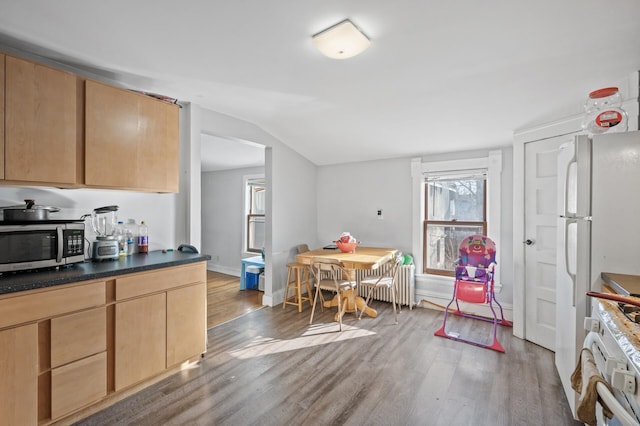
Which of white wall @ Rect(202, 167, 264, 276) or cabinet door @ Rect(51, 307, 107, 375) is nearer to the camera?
cabinet door @ Rect(51, 307, 107, 375)

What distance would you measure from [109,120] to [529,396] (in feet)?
12.0

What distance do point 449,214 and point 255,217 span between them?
3452 mm

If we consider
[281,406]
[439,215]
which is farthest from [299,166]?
[281,406]

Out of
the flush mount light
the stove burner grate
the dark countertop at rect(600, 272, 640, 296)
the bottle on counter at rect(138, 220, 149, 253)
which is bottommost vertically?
the stove burner grate

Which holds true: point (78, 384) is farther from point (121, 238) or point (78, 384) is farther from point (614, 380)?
point (614, 380)

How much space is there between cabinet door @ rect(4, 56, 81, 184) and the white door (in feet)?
Result: 13.0

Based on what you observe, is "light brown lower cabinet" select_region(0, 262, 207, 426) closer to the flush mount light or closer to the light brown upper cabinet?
the light brown upper cabinet

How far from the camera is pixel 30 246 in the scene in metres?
1.80

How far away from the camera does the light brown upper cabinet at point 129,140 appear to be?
2094 millimetres

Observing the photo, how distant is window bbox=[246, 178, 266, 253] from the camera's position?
18.6 feet

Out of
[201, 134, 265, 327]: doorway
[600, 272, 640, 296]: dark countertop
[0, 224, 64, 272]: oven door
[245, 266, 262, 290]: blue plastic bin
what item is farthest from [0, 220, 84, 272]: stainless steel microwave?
[600, 272, 640, 296]: dark countertop

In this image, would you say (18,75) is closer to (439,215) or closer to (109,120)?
(109,120)

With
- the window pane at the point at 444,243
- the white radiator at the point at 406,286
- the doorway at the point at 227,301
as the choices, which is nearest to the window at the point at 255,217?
the doorway at the point at 227,301

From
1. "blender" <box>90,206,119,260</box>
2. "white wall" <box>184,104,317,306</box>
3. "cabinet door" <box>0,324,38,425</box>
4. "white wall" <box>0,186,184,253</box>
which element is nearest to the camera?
"cabinet door" <box>0,324,38,425</box>
